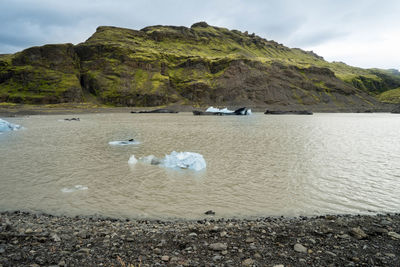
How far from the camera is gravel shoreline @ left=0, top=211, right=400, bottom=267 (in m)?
5.63

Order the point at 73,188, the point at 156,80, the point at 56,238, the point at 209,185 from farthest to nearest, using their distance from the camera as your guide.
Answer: the point at 156,80
the point at 209,185
the point at 73,188
the point at 56,238

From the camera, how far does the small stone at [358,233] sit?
6775 mm

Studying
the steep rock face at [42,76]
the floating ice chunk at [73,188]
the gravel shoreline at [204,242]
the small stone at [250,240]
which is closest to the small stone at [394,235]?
the gravel shoreline at [204,242]

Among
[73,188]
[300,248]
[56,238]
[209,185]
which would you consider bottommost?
[73,188]

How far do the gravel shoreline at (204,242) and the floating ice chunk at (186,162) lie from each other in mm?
7721

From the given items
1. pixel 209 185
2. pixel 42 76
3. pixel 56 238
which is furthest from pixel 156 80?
pixel 56 238

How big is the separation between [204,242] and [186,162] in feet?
33.2

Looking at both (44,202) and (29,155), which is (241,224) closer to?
(44,202)

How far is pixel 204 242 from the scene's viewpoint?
21.4 ft

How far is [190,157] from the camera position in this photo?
1672 cm

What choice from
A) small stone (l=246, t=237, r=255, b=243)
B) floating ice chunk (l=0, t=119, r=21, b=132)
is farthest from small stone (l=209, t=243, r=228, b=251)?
floating ice chunk (l=0, t=119, r=21, b=132)

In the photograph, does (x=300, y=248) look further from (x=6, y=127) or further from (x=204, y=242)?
(x=6, y=127)

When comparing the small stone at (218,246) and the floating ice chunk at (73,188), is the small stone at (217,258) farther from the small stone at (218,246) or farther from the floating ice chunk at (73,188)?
the floating ice chunk at (73,188)

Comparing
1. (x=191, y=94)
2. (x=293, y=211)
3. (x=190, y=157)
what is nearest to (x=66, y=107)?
(x=191, y=94)
